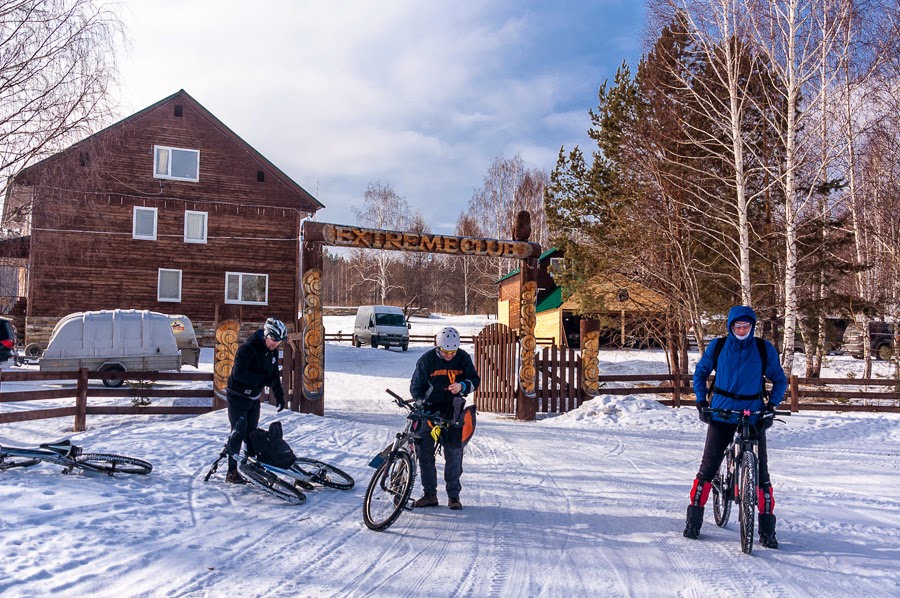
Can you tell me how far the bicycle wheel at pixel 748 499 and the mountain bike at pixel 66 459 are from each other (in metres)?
5.62

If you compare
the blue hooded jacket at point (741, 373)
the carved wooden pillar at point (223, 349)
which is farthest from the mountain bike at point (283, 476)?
the carved wooden pillar at point (223, 349)

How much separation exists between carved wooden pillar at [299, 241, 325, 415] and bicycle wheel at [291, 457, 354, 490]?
5437 mm

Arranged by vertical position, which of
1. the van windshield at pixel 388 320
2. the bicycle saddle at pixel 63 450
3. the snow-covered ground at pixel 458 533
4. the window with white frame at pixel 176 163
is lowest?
the snow-covered ground at pixel 458 533

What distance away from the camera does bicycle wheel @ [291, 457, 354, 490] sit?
23.2 ft

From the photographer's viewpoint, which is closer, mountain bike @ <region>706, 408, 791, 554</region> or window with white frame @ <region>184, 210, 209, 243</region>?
mountain bike @ <region>706, 408, 791, 554</region>

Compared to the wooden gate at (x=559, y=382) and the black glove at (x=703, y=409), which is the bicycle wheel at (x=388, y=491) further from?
the wooden gate at (x=559, y=382)

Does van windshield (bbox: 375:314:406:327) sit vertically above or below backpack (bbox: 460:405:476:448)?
above

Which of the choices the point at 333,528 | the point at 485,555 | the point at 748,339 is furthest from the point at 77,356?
the point at 748,339

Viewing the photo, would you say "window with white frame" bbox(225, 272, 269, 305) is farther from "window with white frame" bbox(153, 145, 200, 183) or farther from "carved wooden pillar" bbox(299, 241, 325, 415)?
"carved wooden pillar" bbox(299, 241, 325, 415)

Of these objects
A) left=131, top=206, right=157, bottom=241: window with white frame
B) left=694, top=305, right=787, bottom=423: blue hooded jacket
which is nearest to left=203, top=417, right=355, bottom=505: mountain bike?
left=694, top=305, right=787, bottom=423: blue hooded jacket

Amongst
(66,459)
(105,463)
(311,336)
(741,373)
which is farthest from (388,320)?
(741,373)

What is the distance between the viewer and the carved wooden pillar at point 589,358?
47.7ft

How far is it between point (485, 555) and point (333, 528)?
4.65 feet

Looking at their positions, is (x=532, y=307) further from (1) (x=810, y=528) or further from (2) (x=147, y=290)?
(2) (x=147, y=290)
